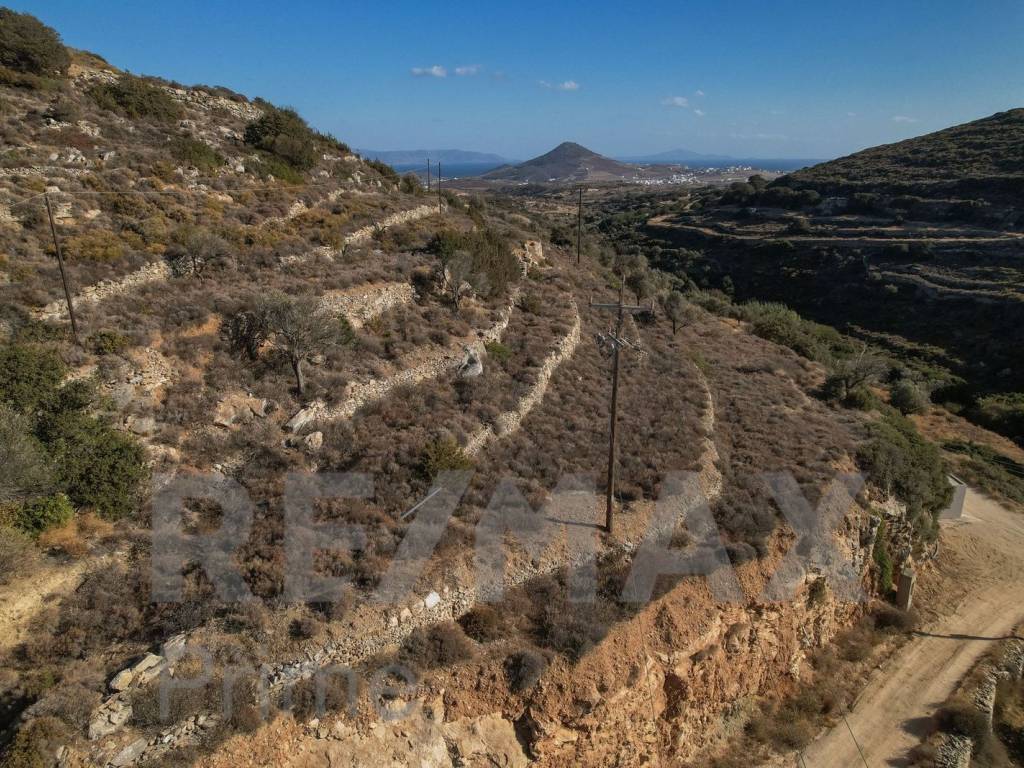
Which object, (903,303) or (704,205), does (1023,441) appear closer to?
(903,303)

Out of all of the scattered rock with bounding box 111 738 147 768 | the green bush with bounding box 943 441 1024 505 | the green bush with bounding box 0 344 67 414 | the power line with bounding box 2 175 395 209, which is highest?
the power line with bounding box 2 175 395 209

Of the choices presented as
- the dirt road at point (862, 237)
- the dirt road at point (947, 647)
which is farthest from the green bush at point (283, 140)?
the dirt road at point (862, 237)

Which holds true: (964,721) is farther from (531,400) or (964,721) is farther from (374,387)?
(374,387)

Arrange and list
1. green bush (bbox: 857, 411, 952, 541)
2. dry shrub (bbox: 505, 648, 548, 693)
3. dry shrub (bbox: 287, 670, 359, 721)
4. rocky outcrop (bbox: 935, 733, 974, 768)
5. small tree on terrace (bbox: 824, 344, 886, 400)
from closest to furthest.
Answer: dry shrub (bbox: 287, 670, 359, 721) < dry shrub (bbox: 505, 648, 548, 693) < rocky outcrop (bbox: 935, 733, 974, 768) < green bush (bbox: 857, 411, 952, 541) < small tree on terrace (bbox: 824, 344, 886, 400)

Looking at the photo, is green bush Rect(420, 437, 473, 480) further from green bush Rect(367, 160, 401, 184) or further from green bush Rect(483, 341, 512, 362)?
green bush Rect(367, 160, 401, 184)

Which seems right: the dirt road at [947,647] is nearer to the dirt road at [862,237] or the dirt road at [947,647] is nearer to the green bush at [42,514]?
the green bush at [42,514]

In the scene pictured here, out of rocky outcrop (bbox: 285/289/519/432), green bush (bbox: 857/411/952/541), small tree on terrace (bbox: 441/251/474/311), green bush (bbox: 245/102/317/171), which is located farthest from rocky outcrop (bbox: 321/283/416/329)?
green bush (bbox: 857/411/952/541)

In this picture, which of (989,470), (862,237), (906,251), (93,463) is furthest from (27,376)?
(862,237)

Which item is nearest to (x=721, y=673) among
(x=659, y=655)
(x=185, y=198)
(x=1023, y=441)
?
(x=659, y=655)
